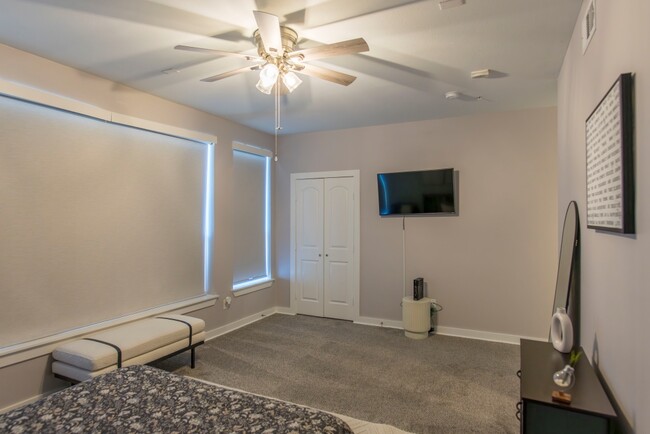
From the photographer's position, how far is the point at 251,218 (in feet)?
17.8

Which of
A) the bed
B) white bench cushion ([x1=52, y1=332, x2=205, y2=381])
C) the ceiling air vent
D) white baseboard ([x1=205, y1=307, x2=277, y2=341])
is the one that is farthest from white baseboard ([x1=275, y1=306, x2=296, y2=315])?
the ceiling air vent

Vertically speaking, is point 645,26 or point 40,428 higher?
point 645,26

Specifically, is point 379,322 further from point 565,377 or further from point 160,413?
point 160,413

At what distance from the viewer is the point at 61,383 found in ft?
10.0

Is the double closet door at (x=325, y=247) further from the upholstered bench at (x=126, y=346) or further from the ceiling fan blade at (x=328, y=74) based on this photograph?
the ceiling fan blade at (x=328, y=74)

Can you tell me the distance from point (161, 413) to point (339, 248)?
3.84 m

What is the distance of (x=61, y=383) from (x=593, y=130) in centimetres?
414

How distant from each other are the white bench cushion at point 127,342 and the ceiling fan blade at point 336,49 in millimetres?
2578

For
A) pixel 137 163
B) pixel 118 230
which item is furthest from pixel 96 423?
pixel 137 163

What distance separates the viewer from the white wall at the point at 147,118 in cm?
281

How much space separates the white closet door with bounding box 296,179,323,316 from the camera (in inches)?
222

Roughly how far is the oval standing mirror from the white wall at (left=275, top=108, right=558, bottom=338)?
1815 millimetres

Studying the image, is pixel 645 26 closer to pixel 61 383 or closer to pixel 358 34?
pixel 358 34

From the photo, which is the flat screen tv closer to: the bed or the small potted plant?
the small potted plant
